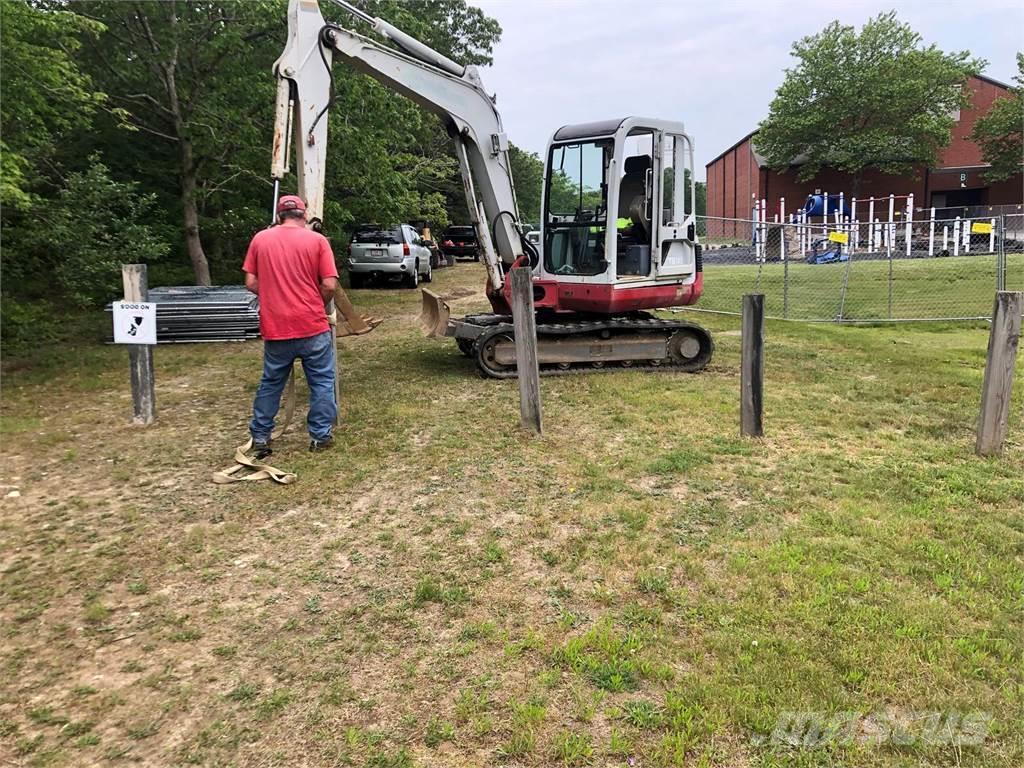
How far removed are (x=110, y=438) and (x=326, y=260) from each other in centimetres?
244

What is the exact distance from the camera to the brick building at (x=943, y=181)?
1711 inches

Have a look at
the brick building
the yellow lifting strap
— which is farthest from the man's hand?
the brick building

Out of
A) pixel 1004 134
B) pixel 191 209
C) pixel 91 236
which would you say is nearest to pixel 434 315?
pixel 91 236

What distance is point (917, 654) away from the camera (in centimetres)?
287

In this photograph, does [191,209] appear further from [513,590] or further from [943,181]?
[943,181]

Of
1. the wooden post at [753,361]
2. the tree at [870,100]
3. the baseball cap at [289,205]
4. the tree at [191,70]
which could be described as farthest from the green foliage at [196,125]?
the tree at [870,100]

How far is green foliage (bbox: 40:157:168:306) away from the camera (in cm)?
866

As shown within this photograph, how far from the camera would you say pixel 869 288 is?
1686cm

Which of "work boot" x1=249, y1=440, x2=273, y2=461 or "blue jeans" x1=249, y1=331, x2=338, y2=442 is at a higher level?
"blue jeans" x1=249, y1=331, x2=338, y2=442

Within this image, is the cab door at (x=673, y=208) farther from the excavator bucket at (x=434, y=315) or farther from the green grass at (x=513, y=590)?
the green grass at (x=513, y=590)

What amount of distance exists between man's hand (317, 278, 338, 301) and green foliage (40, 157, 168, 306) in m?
4.46

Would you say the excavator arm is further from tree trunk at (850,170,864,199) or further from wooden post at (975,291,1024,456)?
tree trunk at (850,170,864,199)

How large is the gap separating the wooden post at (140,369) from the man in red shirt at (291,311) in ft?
5.17

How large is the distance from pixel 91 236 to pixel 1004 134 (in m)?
46.8
